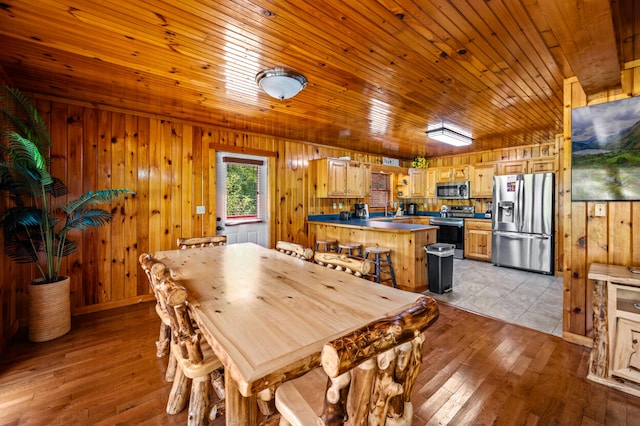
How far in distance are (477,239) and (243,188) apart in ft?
15.9

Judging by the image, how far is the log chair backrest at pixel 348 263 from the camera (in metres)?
1.65

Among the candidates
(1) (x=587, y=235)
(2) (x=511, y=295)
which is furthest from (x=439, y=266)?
(1) (x=587, y=235)

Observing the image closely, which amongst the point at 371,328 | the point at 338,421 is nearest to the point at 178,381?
the point at 338,421

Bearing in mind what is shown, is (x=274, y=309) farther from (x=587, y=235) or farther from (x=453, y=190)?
(x=453, y=190)

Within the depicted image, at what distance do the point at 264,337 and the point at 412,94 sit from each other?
2.80 meters

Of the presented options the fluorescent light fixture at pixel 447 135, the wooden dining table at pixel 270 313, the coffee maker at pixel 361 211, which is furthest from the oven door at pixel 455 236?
the wooden dining table at pixel 270 313

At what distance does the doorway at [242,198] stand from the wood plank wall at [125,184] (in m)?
0.15

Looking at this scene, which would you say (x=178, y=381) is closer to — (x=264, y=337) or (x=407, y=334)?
(x=264, y=337)

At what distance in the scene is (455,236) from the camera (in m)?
5.93

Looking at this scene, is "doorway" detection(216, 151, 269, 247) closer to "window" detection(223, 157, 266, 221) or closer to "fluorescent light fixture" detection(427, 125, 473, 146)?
"window" detection(223, 157, 266, 221)

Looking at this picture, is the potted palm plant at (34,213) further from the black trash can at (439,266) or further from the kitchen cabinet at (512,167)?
the kitchen cabinet at (512,167)

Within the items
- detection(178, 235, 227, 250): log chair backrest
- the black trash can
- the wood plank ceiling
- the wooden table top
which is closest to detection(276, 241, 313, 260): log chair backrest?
the wooden table top

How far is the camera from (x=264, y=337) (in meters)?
0.97

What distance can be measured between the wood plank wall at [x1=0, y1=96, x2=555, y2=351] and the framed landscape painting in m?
3.89
